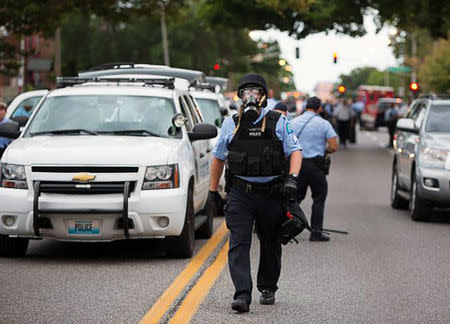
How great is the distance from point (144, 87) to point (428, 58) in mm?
63841

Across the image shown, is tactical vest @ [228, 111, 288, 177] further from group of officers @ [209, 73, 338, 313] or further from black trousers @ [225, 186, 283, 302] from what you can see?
black trousers @ [225, 186, 283, 302]

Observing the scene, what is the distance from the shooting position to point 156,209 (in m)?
11.2

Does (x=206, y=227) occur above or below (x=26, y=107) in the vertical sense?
below

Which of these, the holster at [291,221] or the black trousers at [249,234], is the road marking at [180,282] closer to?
the black trousers at [249,234]

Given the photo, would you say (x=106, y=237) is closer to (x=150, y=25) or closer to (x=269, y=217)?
(x=269, y=217)

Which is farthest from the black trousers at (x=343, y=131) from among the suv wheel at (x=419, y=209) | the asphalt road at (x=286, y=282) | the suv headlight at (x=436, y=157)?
the asphalt road at (x=286, y=282)

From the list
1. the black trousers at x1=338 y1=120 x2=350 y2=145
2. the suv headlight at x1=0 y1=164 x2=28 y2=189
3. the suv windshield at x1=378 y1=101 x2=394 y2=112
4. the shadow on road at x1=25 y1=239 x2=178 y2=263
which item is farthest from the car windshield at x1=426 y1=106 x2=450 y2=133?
the suv windshield at x1=378 y1=101 x2=394 y2=112

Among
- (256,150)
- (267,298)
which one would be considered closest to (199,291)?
(267,298)

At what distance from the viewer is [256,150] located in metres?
8.68

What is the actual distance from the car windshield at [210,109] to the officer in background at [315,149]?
4.65 meters

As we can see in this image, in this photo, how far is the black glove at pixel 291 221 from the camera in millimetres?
8820

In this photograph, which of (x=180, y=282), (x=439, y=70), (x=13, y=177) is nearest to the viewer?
(x=180, y=282)

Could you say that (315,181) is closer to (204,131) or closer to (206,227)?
(206,227)

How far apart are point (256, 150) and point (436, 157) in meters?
7.95
